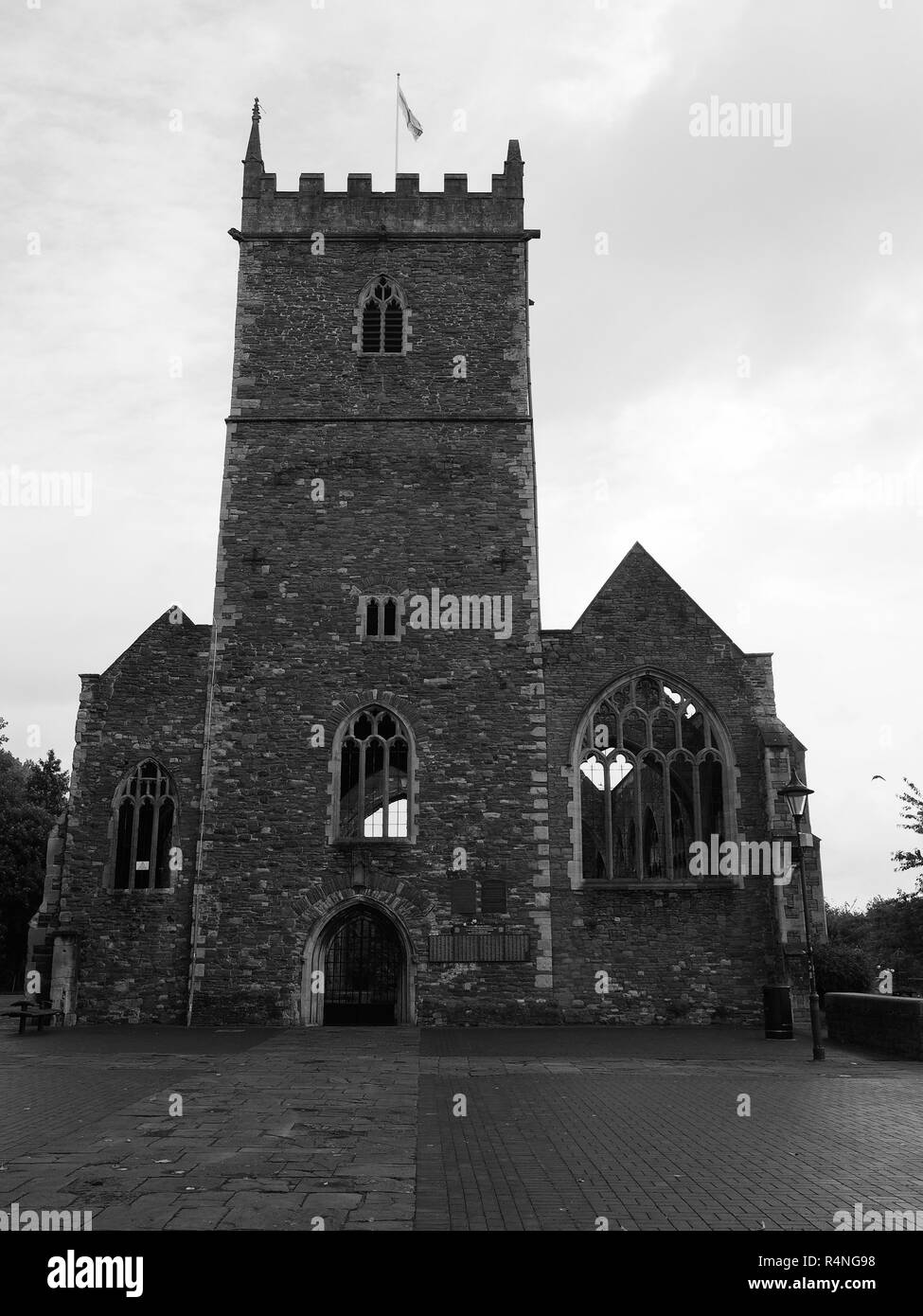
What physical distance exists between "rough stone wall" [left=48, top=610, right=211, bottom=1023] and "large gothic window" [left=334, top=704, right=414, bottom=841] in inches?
114

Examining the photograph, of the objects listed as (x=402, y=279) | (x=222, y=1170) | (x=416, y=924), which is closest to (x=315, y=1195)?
(x=222, y=1170)

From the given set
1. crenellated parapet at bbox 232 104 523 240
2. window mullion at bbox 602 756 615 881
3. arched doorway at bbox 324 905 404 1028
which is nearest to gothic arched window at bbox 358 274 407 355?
crenellated parapet at bbox 232 104 523 240

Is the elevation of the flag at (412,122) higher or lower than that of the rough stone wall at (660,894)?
higher

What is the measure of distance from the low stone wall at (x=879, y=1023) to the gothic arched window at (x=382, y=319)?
52.9 feet

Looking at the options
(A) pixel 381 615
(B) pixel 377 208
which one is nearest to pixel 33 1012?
(A) pixel 381 615

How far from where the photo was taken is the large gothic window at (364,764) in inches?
841

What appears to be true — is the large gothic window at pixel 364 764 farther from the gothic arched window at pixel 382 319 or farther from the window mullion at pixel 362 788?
the gothic arched window at pixel 382 319

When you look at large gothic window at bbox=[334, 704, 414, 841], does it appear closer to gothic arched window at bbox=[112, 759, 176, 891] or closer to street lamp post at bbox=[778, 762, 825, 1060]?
gothic arched window at bbox=[112, 759, 176, 891]

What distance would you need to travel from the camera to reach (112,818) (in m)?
21.7

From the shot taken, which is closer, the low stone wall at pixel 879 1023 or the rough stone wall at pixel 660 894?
the low stone wall at pixel 879 1023

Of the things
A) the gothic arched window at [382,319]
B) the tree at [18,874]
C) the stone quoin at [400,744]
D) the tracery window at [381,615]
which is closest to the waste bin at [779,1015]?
the stone quoin at [400,744]

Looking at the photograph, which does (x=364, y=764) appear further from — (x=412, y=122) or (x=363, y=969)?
(x=412, y=122)

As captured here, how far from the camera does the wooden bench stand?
726 inches

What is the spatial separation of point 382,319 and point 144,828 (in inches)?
486
